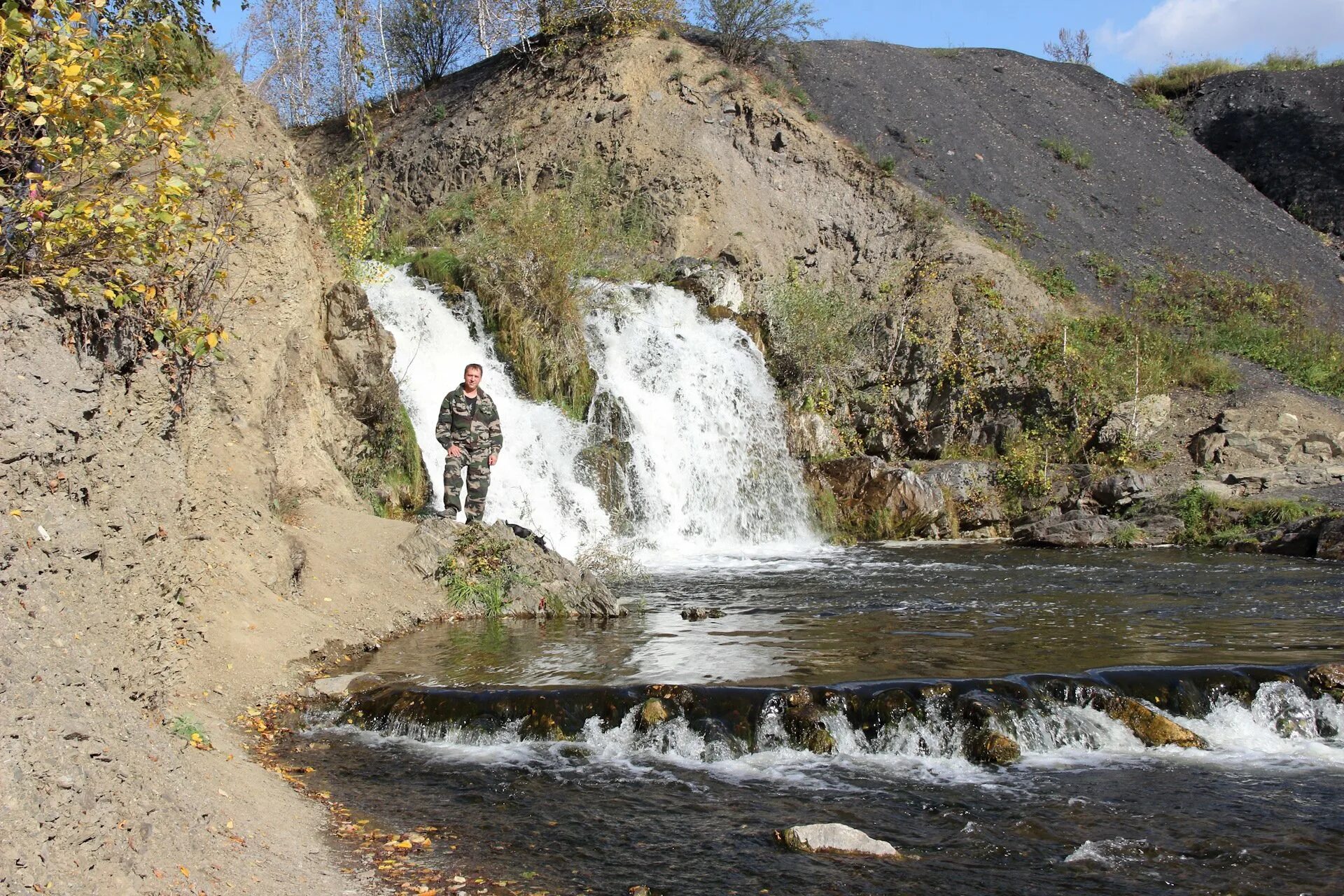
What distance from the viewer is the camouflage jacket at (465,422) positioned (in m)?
11.1

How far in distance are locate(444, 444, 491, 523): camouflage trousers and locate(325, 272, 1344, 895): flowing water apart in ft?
6.10

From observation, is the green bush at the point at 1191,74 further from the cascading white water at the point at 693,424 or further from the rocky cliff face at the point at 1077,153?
the cascading white water at the point at 693,424

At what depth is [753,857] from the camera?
4684mm

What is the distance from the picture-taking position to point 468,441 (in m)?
11.1

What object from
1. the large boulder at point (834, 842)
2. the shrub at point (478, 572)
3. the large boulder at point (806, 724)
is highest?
the shrub at point (478, 572)

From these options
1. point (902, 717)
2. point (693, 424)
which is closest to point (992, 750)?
point (902, 717)

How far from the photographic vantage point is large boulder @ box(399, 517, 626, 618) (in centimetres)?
980

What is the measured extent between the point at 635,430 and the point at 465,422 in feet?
16.2

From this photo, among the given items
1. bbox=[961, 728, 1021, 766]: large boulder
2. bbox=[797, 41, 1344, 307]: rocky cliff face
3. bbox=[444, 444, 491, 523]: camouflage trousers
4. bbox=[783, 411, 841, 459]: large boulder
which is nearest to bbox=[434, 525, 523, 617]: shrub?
bbox=[444, 444, 491, 523]: camouflage trousers

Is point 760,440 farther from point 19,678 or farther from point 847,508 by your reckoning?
point 19,678

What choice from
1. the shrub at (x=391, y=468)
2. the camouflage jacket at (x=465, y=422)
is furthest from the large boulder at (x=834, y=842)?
the shrub at (x=391, y=468)

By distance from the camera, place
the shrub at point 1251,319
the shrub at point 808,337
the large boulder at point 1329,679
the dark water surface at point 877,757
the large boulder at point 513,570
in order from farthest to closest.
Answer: the shrub at point 1251,319
the shrub at point 808,337
the large boulder at point 513,570
the large boulder at point 1329,679
the dark water surface at point 877,757

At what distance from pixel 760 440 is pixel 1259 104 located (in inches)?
977

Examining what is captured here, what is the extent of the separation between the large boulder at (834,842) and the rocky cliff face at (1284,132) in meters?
31.5
